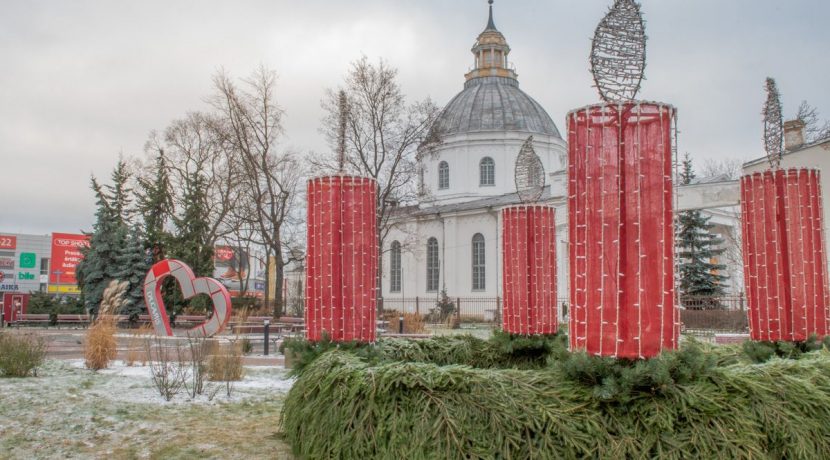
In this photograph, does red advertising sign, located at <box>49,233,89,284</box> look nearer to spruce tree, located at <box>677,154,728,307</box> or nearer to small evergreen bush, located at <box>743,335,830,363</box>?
spruce tree, located at <box>677,154,728,307</box>

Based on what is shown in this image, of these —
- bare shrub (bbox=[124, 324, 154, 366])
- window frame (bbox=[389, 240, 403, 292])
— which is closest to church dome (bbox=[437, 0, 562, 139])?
window frame (bbox=[389, 240, 403, 292])

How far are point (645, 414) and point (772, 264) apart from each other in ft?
14.0

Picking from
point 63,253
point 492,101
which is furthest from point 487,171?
point 63,253

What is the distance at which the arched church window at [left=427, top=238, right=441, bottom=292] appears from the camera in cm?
4475

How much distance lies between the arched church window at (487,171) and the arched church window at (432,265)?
534cm

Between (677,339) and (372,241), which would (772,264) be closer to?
(677,339)

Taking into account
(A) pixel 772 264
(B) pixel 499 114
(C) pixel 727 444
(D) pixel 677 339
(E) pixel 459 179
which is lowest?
(C) pixel 727 444

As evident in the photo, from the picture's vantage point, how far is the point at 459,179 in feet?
149

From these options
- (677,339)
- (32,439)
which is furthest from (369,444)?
(32,439)

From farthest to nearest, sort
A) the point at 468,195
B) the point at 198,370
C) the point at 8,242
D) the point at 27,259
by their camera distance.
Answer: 1. the point at 8,242
2. the point at 27,259
3. the point at 468,195
4. the point at 198,370

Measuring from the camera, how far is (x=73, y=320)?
29.5 meters

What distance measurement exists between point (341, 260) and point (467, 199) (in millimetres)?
38278

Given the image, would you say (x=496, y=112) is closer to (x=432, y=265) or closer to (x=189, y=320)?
(x=432, y=265)

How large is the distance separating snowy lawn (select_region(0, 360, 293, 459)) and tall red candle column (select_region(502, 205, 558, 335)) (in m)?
3.28
